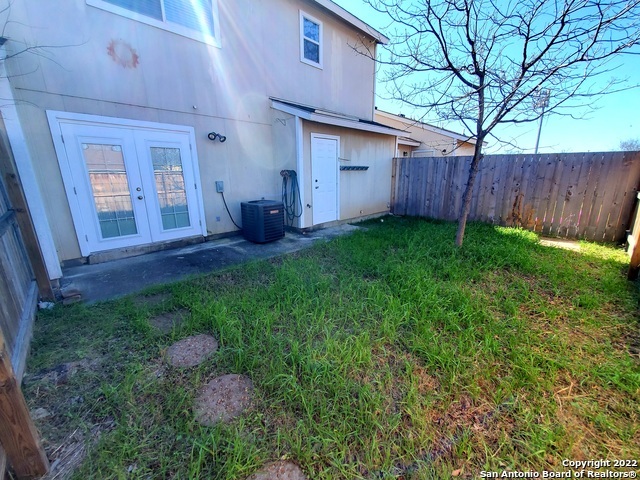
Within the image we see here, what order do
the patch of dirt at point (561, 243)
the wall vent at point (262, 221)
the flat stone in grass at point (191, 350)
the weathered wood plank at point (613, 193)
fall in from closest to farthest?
the flat stone in grass at point (191, 350), the patch of dirt at point (561, 243), the weathered wood plank at point (613, 193), the wall vent at point (262, 221)

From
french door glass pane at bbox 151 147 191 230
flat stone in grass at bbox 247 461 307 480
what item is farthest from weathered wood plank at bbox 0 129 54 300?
flat stone in grass at bbox 247 461 307 480

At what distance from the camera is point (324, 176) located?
5.72 m

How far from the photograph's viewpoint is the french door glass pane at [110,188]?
3564mm

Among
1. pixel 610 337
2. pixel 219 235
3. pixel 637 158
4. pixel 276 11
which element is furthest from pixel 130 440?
pixel 637 158

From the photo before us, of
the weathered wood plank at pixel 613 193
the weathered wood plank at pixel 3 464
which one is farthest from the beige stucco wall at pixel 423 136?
the weathered wood plank at pixel 3 464

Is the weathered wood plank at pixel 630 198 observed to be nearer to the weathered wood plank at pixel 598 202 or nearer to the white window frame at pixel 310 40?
the weathered wood plank at pixel 598 202

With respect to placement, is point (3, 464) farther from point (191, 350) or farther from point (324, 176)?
point (324, 176)

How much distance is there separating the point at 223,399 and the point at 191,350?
585mm

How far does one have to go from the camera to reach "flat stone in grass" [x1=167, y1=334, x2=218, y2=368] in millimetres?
1861

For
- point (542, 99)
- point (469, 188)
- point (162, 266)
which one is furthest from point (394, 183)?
point (162, 266)

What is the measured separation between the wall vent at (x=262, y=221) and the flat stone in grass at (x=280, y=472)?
12.1 feet

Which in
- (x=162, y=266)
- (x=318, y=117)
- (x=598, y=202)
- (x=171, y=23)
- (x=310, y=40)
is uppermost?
(x=310, y=40)

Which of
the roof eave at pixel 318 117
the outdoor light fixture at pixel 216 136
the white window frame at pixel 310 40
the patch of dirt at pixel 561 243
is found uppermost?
the white window frame at pixel 310 40

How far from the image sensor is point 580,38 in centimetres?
263
